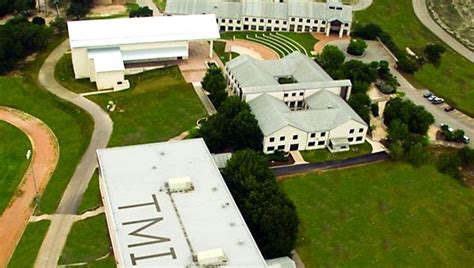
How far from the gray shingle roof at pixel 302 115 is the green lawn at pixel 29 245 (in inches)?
1531

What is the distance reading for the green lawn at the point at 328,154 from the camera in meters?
95.3

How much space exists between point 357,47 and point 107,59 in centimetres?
5932

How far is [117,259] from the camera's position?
67.2m

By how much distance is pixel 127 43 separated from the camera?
117875 millimetres

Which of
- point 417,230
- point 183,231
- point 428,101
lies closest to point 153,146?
point 183,231

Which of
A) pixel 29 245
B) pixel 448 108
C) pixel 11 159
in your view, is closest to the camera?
pixel 29 245

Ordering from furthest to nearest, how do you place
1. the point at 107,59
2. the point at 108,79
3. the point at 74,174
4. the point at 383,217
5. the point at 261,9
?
the point at 261,9
the point at 107,59
the point at 108,79
the point at 74,174
the point at 383,217

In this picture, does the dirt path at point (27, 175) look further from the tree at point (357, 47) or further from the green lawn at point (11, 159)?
the tree at point (357, 47)

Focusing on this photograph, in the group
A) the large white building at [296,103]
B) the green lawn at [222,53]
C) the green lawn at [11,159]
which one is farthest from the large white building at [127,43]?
the green lawn at [11,159]

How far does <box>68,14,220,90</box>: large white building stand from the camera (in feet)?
367

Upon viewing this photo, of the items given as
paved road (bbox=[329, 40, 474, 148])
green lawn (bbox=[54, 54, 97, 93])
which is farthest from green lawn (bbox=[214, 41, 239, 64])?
green lawn (bbox=[54, 54, 97, 93])

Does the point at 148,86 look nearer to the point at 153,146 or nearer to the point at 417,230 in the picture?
the point at 153,146

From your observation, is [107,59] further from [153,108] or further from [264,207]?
[264,207]

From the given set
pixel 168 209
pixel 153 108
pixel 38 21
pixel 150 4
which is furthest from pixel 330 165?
pixel 150 4
